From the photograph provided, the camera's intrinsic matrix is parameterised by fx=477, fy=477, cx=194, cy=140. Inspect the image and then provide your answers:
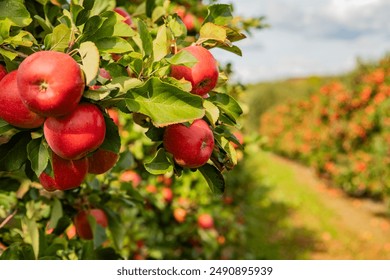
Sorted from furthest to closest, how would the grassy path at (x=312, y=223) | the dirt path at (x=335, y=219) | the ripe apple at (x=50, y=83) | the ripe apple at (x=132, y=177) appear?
the dirt path at (x=335, y=219) → the grassy path at (x=312, y=223) → the ripe apple at (x=132, y=177) → the ripe apple at (x=50, y=83)

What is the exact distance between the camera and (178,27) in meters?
1.19

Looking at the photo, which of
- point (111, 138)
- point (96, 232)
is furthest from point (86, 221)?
point (111, 138)

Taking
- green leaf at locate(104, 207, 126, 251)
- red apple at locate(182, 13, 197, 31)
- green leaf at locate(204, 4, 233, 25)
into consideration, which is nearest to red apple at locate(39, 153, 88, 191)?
green leaf at locate(204, 4, 233, 25)

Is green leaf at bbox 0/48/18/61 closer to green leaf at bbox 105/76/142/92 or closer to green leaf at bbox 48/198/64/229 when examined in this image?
green leaf at bbox 105/76/142/92

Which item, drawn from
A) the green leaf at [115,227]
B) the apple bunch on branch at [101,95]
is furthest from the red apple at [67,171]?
the green leaf at [115,227]

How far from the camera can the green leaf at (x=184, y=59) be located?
97 centimetres

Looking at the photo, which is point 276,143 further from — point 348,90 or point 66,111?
point 66,111

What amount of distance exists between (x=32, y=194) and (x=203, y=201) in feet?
7.49

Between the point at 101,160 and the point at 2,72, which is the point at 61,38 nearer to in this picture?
the point at 2,72

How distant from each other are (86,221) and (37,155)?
77 centimetres

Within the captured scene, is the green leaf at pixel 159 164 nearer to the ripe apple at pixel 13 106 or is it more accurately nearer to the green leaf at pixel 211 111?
the green leaf at pixel 211 111

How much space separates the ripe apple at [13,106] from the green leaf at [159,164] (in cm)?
25

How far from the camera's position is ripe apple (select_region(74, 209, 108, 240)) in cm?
173
